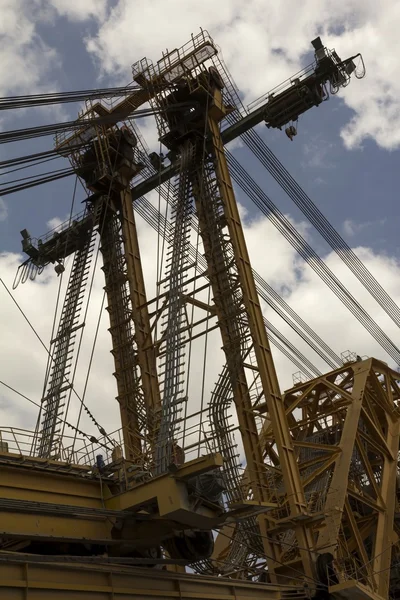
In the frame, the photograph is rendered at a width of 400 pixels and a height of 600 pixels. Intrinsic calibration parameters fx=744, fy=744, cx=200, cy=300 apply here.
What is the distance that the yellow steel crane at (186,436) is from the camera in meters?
15.9

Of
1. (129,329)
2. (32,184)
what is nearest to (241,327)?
(129,329)

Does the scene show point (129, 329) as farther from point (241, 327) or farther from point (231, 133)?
point (231, 133)

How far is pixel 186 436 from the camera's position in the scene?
1805cm

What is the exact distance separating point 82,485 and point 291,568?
7151 millimetres

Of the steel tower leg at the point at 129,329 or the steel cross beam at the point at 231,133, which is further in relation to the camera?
the steel cross beam at the point at 231,133

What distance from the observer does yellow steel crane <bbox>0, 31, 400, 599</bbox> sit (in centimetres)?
1585

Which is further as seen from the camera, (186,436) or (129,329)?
(129,329)

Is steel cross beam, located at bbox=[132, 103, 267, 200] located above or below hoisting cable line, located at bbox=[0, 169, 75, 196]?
above

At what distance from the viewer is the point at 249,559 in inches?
967

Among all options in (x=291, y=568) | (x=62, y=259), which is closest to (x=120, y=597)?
(x=291, y=568)

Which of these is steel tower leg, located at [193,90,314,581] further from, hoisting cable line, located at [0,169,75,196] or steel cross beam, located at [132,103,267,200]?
hoisting cable line, located at [0,169,75,196]

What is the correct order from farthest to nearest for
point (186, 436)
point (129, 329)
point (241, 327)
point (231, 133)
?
point (231, 133) < point (129, 329) < point (241, 327) < point (186, 436)

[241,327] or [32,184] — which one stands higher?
[32,184]

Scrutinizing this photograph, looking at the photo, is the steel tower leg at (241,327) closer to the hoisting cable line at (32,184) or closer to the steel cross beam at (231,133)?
the steel cross beam at (231,133)
